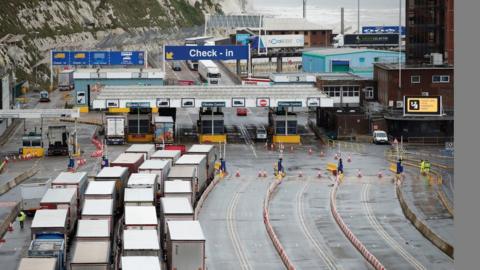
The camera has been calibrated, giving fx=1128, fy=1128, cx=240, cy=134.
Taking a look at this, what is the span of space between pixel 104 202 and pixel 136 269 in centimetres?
1455

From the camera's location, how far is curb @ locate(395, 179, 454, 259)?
151 ft

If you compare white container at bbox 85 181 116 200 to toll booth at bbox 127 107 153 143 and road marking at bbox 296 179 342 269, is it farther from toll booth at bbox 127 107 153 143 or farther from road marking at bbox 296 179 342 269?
toll booth at bbox 127 107 153 143

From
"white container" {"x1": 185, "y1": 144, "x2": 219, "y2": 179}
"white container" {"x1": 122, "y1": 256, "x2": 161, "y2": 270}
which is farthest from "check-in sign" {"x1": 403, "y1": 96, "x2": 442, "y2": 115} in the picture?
"white container" {"x1": 122, "y1": 256, "x2": 161, "y2": 270}

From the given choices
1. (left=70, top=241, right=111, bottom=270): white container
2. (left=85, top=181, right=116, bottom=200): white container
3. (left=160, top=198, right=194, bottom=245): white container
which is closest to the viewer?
(left=70, top=241, right=111, bottom=270): white container

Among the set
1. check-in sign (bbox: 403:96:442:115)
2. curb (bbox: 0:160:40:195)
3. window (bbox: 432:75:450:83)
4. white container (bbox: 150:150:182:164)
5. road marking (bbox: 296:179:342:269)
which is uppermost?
window (bbox: 432:75:450:83)

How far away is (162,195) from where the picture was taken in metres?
55.6

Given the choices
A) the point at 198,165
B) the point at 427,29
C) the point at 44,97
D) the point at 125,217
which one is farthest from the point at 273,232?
the point at 44,97

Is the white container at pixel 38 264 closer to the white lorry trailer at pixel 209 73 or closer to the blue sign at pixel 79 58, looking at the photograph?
the blue sign at pixel 79 58

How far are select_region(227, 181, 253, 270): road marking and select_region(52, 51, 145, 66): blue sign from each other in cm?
5555

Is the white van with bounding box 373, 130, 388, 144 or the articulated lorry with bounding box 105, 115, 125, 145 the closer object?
the articulated lorry with bounding box 105, 115, 125, 145

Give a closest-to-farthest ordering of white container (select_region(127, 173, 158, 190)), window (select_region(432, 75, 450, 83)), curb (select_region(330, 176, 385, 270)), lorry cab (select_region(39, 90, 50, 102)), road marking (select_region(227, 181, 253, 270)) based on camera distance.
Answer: curb (select_region(330, 176, 385, 270)) < road marking (select_region(227, 181, 253, 270)) < white container (select_region(127, 173, 158, 190)) < window (select_region(432, 75, 450, 83)) < lorry cab (select_region(39, 90, 50, 102))

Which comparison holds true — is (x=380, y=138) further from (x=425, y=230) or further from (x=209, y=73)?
(x=209, y=73)

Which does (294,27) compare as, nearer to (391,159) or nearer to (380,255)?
(391,159)

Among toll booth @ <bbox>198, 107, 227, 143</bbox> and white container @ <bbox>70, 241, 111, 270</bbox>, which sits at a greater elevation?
toll booth @ <bbox>198, 107, 227, 143</bbox>
